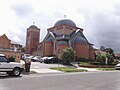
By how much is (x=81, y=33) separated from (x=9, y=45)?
33944 millimetres

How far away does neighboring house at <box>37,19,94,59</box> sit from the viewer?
74.1m

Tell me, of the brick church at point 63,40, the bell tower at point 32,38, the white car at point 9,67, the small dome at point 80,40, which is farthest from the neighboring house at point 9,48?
the bell tower at point 32,38

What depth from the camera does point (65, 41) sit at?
73.8 meters

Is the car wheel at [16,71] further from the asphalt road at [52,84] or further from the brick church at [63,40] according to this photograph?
the brick church at [63,40]

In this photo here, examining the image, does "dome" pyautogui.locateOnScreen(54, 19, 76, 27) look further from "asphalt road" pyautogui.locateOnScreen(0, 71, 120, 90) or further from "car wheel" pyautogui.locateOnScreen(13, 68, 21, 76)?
"asphalt road" pyautogui.locateOnScreen(0, 71, 120, 90)

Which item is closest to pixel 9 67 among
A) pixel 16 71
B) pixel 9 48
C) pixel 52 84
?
pixel 16 71

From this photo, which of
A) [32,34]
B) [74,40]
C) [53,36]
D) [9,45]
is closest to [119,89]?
[9,45]

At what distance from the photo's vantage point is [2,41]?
5622 cm

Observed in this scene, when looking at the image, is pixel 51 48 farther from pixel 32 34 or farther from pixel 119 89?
pixel 119 89

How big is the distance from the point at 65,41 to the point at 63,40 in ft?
6.21

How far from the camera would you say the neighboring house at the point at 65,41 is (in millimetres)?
74062

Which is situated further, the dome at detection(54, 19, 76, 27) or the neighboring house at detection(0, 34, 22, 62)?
the dome at detection(54, 19, 76, 27)

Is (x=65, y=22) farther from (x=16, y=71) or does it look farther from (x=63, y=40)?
(x=16, y=71)

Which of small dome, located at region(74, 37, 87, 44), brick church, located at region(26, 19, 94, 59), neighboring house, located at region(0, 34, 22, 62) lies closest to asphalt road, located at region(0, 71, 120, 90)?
neighboring house, located at region(0, 34, 22, 62)
